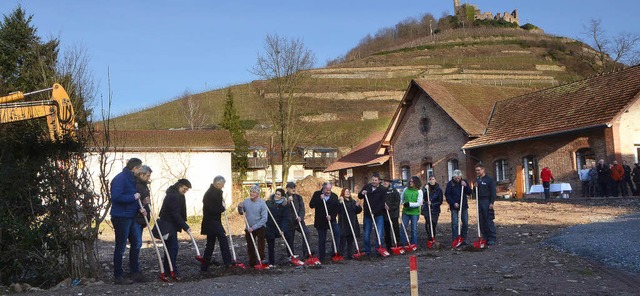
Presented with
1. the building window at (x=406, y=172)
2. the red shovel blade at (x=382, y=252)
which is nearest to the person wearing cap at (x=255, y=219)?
the red shovel blade at (x=382, y=252)

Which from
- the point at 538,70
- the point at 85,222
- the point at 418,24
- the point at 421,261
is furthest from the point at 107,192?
the point at 418,24

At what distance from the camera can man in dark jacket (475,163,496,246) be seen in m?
14.5

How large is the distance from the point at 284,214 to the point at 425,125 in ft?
80.5

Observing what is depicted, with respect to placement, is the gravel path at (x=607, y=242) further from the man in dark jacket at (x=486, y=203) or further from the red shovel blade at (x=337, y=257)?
the red shovel blade at (x=337, y=257)

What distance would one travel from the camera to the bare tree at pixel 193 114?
71.7m

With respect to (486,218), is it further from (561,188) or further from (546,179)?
(561,188)

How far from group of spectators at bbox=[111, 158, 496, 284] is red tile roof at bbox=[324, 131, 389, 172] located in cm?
2486

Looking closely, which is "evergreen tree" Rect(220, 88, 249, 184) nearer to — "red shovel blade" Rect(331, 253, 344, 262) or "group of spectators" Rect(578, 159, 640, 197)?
"group of spectators" Rect(578, 159, 640, 197)

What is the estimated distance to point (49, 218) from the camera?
10.5 meters

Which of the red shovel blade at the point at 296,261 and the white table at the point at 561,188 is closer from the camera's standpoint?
the red shovel blade at the point at 296,261

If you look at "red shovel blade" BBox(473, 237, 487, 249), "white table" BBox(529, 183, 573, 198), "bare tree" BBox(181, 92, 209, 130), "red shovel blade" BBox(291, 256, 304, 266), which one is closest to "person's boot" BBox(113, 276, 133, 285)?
"red shovel blade" BBox(291, 256, 304, 266)

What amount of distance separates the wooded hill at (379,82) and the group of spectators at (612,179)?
38.0 metres

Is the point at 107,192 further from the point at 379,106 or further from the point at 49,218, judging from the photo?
the point at 379,106

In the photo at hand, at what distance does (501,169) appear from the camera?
32.3 m
